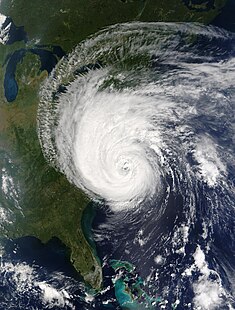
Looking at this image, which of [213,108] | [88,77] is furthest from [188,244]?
[88,77]

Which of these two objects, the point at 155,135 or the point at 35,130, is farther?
the point at 35,130

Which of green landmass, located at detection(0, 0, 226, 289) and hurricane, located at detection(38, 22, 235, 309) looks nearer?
hurricane, located at detection(38, 22, 235, 309)

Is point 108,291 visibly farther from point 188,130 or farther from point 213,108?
point 213,108

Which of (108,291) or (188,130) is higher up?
(188,130)

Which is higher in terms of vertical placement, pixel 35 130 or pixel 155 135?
pixel 155 135
